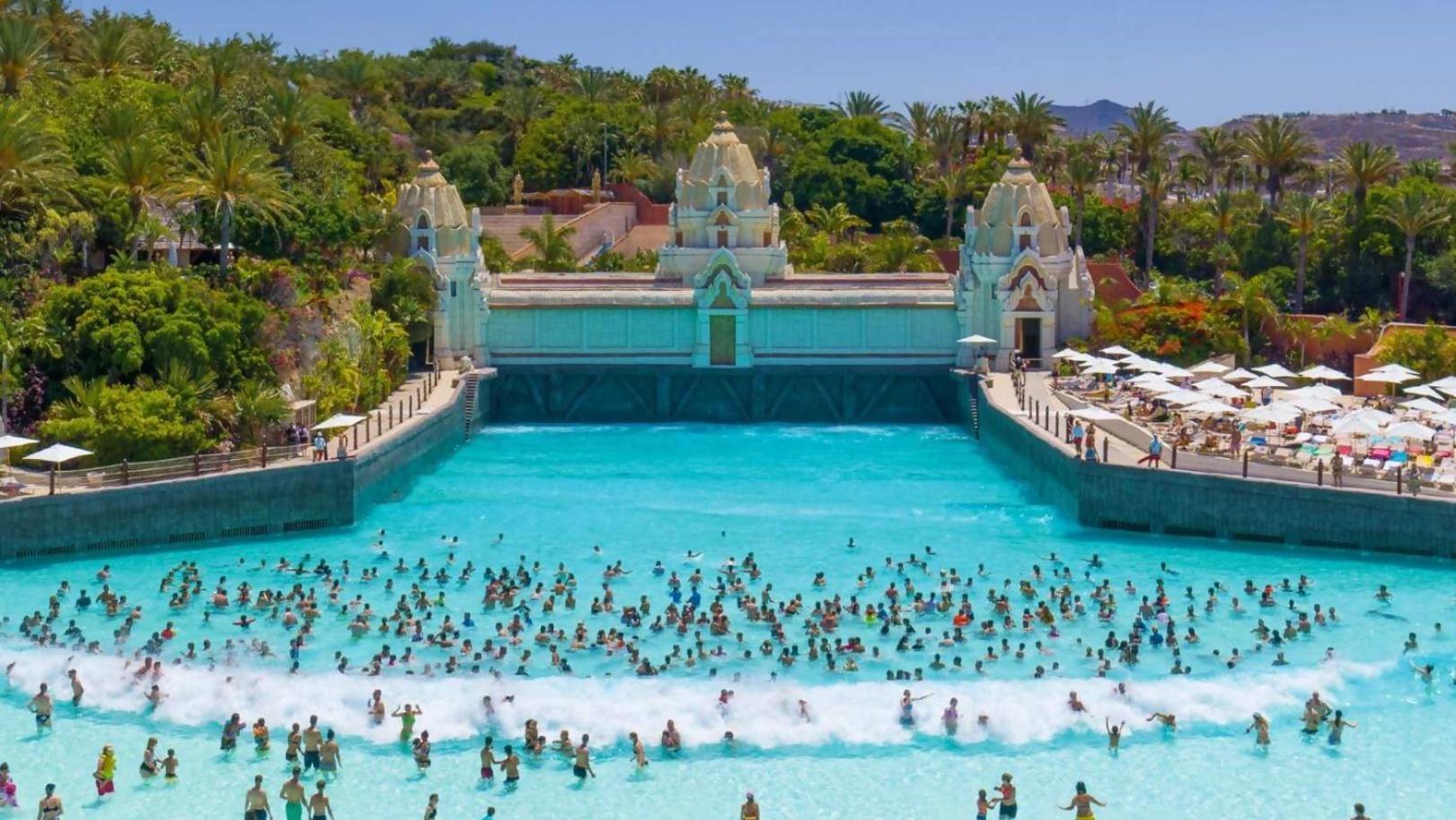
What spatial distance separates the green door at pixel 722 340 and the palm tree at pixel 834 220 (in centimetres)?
2079

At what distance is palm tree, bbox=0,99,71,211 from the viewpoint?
52125mm

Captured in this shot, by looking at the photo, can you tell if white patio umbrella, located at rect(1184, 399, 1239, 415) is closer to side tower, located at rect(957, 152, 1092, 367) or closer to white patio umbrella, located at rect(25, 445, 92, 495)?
side tower, located at rect(957, 152, 1092, 367)

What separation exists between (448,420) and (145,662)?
25157 millimetres

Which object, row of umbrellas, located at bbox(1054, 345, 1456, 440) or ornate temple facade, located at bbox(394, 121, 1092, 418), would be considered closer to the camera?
row of umbrellas, located at bbox(1054, 345, 1456, 440)

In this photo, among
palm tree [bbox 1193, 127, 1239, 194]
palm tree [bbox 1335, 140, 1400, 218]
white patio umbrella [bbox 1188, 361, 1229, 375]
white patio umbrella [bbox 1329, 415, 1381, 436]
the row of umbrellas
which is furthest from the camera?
palm tree [bbox 1193, 127, 1239, 194]

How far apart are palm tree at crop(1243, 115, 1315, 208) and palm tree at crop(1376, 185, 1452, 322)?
8047 millimetres

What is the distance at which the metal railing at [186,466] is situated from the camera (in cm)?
4575

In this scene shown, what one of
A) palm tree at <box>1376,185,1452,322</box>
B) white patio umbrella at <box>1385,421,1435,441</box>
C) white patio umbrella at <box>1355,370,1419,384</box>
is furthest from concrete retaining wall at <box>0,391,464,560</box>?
palm tree at <box>1376,185,1452,322</box>

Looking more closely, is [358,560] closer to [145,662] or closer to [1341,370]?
[145,662]

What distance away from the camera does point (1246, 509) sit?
47.7 m

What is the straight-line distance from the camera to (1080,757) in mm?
32781

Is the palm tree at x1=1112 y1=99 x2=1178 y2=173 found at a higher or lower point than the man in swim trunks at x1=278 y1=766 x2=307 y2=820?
higher

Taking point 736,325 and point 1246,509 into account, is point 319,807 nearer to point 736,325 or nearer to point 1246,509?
point 1246,509

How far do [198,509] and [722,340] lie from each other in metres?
24.5
